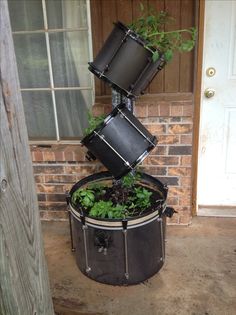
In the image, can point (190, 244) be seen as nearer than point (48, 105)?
Yes

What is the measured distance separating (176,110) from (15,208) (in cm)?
149

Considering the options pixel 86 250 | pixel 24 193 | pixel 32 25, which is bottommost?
pixel 86 250

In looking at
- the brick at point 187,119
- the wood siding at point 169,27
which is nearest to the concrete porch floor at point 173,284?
the brick at point 187,119

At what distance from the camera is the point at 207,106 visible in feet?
7.54

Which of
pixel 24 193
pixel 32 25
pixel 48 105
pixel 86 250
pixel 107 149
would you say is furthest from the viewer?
pixel 48 105

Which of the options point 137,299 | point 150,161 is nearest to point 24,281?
point 137,299

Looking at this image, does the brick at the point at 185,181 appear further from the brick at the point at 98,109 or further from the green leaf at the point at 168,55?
the green leaf at the point at 168,55

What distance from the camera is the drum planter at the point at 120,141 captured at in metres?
1.71

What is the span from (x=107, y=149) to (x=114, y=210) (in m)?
0.37

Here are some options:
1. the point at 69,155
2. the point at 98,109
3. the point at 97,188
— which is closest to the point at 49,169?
the point at 69,155

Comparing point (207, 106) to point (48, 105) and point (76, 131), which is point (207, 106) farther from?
point (48, 105)

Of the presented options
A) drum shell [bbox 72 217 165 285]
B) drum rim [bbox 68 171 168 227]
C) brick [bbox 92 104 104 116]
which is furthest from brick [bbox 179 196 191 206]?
brick [bbox 92 104 104 116]

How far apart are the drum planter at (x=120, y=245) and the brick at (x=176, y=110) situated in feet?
1.80

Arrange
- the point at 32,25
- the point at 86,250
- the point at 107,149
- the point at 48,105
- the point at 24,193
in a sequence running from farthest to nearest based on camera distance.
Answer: the point at 48,105, the point at 32,25, the point at 86,250, the point at 107,149, the point at 24,193
